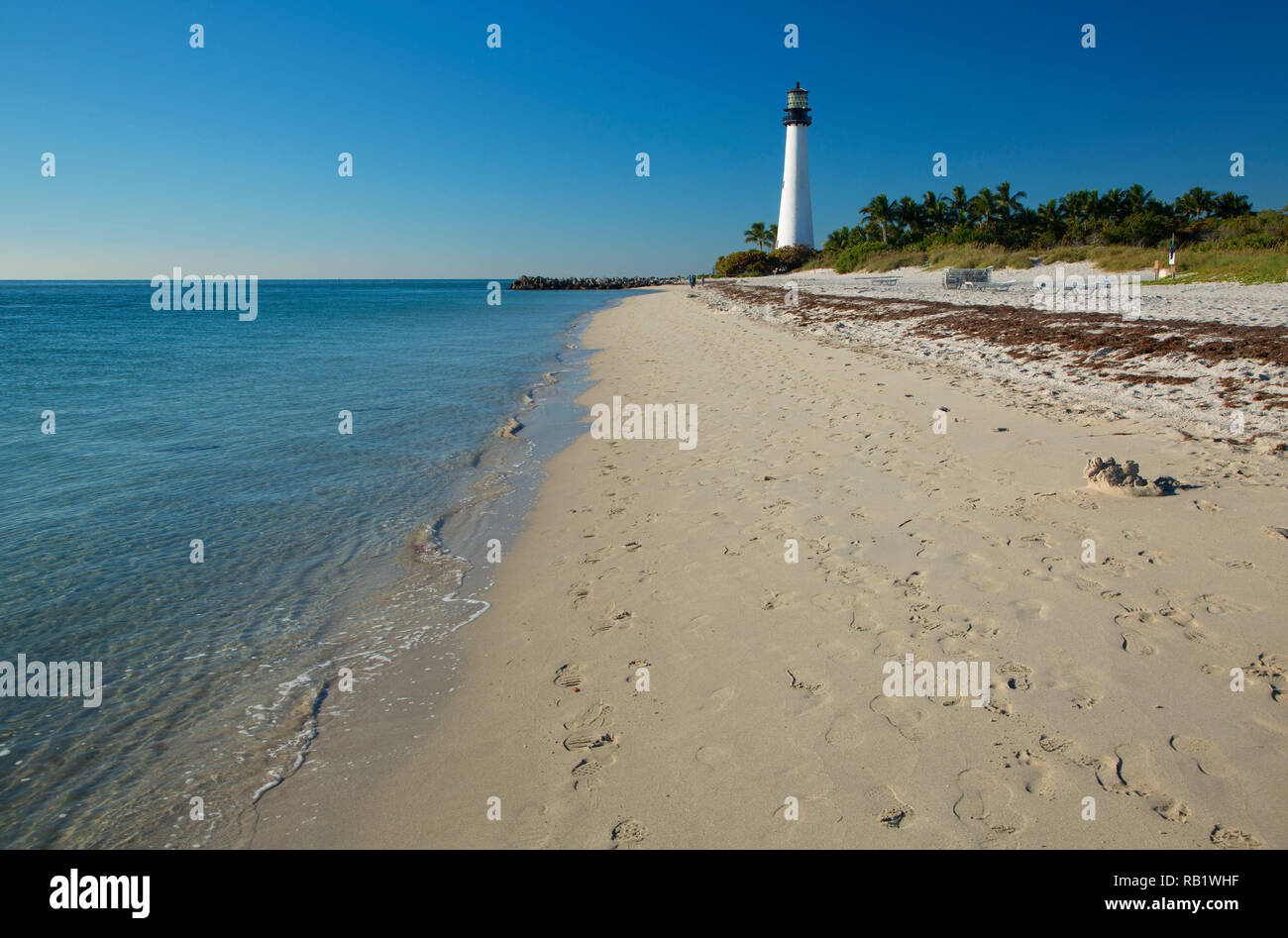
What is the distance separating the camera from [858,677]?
397 cm

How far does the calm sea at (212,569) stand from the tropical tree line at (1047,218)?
4730 centimetres

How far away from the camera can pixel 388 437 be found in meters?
11.6

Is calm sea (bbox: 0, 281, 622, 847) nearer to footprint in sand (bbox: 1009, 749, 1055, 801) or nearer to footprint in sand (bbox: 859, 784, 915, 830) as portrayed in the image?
footprint in sand (bbox: 859, 784, 915, 830)

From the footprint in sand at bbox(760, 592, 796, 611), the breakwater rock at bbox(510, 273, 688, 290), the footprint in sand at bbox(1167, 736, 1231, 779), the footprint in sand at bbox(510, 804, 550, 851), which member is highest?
the breakwater rock at bbox(510, 273, 688, 290)

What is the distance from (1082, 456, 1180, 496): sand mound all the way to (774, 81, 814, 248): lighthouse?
269 feet

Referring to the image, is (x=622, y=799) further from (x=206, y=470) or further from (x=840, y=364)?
(x=840, y=364)

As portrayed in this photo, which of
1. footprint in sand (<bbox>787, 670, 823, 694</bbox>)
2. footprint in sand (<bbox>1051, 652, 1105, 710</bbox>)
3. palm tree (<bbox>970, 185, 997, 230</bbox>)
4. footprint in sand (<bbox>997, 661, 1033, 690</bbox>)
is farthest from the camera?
palm tree (<bbox>970, 185, 997, 230</bbox>)

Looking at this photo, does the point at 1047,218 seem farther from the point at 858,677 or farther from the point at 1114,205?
the point at 858,677

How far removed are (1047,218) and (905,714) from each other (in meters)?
65.9

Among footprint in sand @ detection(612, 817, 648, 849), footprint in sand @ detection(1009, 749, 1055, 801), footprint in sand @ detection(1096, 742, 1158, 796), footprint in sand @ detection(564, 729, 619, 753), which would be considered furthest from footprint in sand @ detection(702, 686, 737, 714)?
footprint in sand @ detection(1096, 742, 1158, 796)

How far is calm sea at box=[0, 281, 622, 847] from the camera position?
3766 mm

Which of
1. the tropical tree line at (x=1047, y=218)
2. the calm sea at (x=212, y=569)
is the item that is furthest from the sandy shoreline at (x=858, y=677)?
the tropical tree line at (x=1047, y=218)

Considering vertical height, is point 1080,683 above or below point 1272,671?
below

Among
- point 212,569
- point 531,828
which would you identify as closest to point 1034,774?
point 531,828
